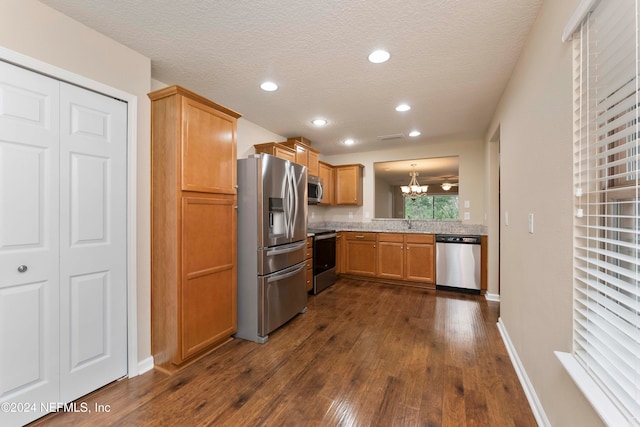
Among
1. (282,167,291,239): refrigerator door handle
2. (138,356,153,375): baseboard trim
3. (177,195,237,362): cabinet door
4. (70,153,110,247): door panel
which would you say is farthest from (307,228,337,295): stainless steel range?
(70,153,110,247): door panel

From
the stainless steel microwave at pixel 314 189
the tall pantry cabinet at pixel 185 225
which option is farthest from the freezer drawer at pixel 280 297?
the stainless steel microwave at pixel 314 189

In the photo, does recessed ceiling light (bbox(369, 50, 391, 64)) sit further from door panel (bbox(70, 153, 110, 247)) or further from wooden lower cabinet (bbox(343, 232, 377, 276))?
wooden lower cabinet (bbox(343, 232, 377, 276))

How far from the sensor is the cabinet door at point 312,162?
4.31 meters

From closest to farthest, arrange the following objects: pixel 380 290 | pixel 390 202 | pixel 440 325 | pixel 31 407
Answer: pixel 31 407, pixel 440 325, pixel 380 290, pixel 390 202

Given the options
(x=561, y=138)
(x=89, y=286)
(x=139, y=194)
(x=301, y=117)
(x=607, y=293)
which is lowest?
(x=89, y=286)

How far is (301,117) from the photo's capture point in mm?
3430

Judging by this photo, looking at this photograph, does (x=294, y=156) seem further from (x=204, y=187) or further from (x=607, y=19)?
(x=607, y=19)

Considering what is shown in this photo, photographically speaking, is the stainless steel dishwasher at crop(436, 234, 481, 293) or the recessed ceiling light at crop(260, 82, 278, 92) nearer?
the recessed ceiling light at crop(260, 82, 278, 92)

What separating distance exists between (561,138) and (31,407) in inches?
126

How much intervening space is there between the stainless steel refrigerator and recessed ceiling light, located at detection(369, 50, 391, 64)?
1244 mm

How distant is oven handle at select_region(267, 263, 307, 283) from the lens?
2683 millimetres

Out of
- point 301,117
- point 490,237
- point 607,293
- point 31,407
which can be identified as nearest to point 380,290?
point 490,237

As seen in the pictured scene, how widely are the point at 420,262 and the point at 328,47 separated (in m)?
3.46

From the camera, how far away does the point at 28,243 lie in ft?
5.06
